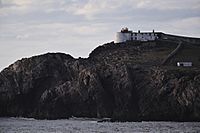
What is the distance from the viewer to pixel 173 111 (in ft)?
404

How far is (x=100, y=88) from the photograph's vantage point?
134875 mm

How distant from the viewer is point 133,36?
187000 millimetres

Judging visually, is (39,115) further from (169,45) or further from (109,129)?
(169,45)

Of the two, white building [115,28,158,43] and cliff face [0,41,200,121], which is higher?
white building [115,28,158,43]

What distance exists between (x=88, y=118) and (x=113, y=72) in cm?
1593

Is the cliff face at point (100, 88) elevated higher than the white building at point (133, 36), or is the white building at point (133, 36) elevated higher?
the white building at point (133, 36)

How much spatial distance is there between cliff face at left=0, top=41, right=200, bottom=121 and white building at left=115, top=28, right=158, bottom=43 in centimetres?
2259

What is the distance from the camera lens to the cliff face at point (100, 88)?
125m

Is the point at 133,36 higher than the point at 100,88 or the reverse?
higher

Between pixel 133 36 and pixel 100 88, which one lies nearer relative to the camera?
pixel 100 88

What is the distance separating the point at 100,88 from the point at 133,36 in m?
55.5

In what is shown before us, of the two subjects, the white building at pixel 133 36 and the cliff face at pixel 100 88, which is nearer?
the cliff face at pixel 100 88

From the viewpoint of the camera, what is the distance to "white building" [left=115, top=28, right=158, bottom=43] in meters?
186

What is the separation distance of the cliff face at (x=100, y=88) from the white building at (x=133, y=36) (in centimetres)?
2259
